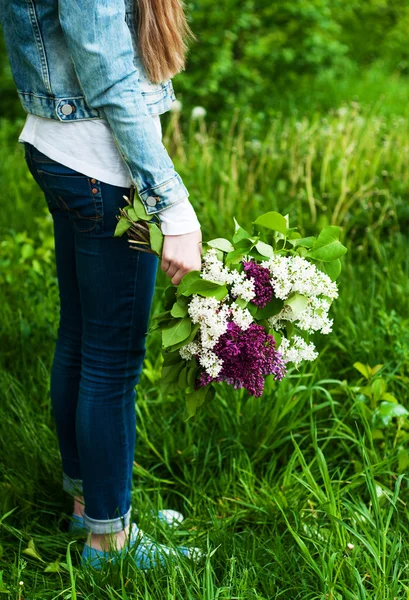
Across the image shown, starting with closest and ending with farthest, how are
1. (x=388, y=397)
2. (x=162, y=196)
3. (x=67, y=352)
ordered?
1. (x=162, y=196)
2. (x=67, y=352)
3. (x=388, y=397)

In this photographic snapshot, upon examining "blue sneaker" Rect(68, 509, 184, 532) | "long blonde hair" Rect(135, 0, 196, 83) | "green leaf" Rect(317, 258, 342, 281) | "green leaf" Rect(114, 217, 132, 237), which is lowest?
"blue sneaker" Rect(68, 509, 184, 532)

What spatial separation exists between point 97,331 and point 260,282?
1.32 ft

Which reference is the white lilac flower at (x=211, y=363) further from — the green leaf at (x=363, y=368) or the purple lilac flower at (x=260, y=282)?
the green leaf at (x=363, y=368)

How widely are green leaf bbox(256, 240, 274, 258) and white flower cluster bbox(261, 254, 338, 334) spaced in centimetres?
1

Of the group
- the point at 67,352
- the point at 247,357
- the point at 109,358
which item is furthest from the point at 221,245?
the point at 67,352

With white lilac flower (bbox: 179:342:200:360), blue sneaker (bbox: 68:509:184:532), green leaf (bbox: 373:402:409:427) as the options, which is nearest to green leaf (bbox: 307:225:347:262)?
white lilac flower (bbox: 179:342:200:360)

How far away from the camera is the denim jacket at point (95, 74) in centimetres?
127

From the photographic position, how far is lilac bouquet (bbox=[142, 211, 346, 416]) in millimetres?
1410

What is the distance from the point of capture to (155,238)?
4.67 feet

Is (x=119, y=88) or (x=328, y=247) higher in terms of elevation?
(x=119, y=88)

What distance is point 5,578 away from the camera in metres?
1.68

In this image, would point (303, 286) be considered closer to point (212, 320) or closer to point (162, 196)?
point (212, 320)

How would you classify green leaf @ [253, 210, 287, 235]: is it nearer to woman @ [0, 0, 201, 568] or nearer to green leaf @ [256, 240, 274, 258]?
green leaf @ [256, 240, 274, 258]

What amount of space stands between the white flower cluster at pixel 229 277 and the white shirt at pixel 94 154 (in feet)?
0.29
